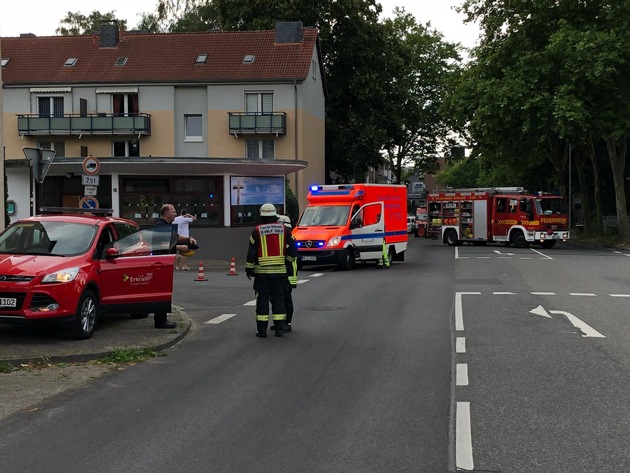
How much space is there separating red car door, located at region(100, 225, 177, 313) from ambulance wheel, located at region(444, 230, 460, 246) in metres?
31.5

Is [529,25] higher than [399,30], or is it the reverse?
[399,30]

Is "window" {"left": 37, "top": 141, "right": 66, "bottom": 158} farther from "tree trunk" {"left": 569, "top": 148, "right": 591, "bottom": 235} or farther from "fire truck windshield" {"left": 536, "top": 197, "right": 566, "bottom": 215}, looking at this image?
"tree trunk" {"left": 569, "top": 148, "right": 591, "bottom": 235}

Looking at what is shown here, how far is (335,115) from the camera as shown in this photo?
167ft

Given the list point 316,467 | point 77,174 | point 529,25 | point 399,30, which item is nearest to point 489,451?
point 316,467

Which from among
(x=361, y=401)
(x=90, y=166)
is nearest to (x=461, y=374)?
(x=361, y=401)

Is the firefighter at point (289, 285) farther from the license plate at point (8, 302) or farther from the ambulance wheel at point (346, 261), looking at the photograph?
the ambulance wheel at point (346, 261)

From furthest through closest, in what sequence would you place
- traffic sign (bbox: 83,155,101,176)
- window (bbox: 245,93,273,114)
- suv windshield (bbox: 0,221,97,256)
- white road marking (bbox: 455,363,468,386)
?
window (bbox: 245,93,273,114) → traffic sign (bbox: 83,155,101,176) → suv windshield (bbox: 0,221,97,256) → white road marking (bbox: 455,363,468,386)

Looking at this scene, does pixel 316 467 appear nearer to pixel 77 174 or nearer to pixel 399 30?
pixel 77 174

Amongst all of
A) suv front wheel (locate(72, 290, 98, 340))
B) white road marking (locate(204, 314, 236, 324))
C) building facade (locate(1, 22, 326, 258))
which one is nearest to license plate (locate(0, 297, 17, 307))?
suv front wheel (locate(72, 290, 98, 340))

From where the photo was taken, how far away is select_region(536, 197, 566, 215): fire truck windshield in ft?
123

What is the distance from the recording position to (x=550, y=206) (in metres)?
37.7

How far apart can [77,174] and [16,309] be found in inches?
758

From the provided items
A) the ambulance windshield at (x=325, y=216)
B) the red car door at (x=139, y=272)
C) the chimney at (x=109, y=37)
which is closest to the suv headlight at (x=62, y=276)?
the red car door at (x=139, y=272)

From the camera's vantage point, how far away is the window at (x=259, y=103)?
4412 cm
